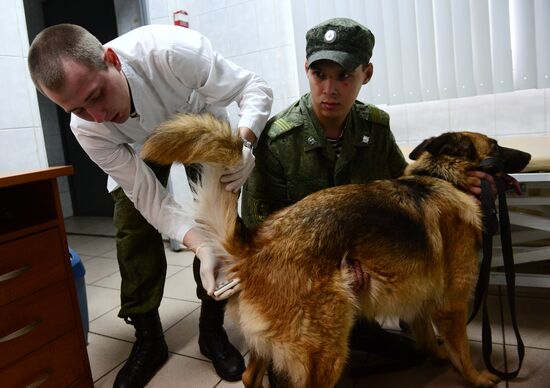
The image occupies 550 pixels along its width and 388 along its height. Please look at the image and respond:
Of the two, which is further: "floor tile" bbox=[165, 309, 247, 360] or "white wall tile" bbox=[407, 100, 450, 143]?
"white wall tile" bbox=[407, 100, 450, 143]

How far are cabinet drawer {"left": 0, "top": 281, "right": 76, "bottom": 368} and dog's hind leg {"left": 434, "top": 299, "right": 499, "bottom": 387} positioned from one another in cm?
129

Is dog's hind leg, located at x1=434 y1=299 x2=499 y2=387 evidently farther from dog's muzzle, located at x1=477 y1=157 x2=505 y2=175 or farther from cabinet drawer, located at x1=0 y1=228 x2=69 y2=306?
cabinet drawer, located at x1=0 y1=228 x2=69 y2=306

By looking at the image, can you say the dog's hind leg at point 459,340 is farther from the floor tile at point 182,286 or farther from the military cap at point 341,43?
the floor tile at point 182,286

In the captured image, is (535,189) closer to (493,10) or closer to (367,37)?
(493,10)

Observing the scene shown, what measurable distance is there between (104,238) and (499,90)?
3.43 meters

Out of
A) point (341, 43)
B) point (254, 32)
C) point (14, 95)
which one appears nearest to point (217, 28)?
point (254, 32)

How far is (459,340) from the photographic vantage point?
1.28 metres

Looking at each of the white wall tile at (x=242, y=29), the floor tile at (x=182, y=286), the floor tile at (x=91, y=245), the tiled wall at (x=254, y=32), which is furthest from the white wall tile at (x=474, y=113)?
the floor tile at (x=91, y=245)

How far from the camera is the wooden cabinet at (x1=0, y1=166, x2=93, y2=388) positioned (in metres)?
1.19

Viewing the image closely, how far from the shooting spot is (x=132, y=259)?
62.6 inches

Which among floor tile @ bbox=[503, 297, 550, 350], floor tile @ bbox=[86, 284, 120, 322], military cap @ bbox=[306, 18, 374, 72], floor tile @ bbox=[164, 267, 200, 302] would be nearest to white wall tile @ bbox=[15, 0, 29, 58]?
floor tile @ bbox=[86, 284, 120, 322]

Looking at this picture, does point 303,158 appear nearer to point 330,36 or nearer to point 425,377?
point 330,36

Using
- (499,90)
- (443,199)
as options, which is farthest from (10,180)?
(499,90)

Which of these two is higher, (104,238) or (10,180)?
(10,180)
